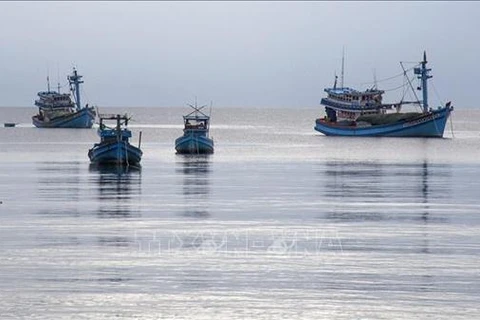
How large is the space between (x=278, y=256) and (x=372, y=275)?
3831 mm

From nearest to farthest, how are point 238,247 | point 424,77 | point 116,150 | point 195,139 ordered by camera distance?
point 238,247, point 116,150, point 195,139, point 424,77

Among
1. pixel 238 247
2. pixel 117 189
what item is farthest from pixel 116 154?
pixel 238 247

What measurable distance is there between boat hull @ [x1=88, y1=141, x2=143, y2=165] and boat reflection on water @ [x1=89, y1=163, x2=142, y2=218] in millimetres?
396

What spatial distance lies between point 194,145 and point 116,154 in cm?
2026

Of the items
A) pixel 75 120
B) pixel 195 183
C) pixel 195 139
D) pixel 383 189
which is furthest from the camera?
pixel 75 120

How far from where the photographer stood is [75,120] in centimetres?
17850

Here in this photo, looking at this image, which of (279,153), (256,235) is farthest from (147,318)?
(279,153)

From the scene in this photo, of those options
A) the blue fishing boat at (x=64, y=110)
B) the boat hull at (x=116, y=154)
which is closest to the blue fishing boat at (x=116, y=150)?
the boat hull at (x=116, y=154)

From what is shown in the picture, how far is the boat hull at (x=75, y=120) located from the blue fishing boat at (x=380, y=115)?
1694 inches

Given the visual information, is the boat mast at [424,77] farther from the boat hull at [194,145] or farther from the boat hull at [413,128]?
the boat hull at [194,145]

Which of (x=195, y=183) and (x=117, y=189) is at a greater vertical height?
(x=195, y=183)

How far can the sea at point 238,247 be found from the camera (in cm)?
2469

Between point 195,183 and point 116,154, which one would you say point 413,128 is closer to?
point 116,154

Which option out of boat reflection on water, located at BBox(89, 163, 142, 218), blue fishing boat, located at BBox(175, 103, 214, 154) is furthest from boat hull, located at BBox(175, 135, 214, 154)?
boat reflection on water, located at BBox(89, 163, 142, 218)
